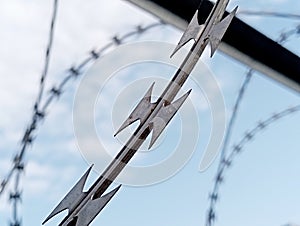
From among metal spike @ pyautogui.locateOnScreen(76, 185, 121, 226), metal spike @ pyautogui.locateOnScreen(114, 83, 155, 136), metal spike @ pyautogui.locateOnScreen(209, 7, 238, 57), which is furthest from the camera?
metal spike @ pyautogui.locateOnScreen(209, 7, 238, 57)

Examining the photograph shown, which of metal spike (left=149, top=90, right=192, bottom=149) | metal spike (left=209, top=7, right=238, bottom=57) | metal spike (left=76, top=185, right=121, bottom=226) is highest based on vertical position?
metal spike (left=209, top=7, right=238, bottom=57)

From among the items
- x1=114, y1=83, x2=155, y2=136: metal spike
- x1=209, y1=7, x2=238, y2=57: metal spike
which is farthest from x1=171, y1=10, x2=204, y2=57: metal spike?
x1=114, y1=83, x2=155, y2=136: metal spike

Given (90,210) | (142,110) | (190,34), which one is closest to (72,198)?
(90,210)

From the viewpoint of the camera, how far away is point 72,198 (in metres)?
1.09

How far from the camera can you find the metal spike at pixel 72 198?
3.57 feet

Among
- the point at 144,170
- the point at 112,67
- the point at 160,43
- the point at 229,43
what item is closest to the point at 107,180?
the point at 144,170

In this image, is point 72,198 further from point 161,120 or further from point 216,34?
point 216,34

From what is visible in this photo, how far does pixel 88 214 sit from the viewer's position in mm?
1073

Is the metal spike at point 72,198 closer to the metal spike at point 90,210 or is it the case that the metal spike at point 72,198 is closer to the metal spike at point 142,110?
the metal spike at point 90,210

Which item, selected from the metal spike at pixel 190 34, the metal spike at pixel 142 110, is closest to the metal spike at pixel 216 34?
the metal spike at pixel 190 34

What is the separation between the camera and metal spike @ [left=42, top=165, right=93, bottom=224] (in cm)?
109

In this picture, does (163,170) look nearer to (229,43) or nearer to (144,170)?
(144,170)

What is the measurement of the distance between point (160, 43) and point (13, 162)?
56 cm

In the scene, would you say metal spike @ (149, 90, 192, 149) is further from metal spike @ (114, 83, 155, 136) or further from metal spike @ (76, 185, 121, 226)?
metal spike @ (76, 185, 121, 226)
